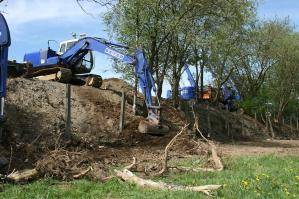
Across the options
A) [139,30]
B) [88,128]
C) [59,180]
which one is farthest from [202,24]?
[59,180]

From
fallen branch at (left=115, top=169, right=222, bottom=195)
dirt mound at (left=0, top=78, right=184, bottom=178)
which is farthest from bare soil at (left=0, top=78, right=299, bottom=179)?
fallen branch at (left=115, top=169, right=222, bottom=195)

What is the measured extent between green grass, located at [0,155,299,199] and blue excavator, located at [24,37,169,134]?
9.12 m

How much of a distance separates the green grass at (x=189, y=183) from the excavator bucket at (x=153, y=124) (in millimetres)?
8667

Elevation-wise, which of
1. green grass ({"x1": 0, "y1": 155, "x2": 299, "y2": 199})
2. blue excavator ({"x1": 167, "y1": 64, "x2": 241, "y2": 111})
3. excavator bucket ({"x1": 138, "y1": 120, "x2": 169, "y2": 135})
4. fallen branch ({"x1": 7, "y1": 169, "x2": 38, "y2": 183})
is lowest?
green grass ({"x1": 0, "y1": 155, "x2": 299, "y2": 199})

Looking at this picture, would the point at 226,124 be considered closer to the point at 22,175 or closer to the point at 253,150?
the point at 253,150

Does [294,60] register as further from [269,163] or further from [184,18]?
[269,163]

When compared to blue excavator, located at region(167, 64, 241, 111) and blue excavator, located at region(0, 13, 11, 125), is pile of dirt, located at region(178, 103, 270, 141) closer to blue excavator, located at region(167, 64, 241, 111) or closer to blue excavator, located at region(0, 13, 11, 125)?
blue excavator, located at region(167, 64, 241, 111)

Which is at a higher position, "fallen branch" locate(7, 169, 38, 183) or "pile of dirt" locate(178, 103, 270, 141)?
"pile of dirt" locate(178, 103, 270, 141)

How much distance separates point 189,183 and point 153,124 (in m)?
10.7

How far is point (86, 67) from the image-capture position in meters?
28.2

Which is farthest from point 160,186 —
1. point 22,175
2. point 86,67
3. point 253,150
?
point 86,67

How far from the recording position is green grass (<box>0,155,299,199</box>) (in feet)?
33.9

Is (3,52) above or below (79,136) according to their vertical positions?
above

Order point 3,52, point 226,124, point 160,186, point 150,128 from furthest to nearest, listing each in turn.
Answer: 1. point 226,124
2. point 150,128
3. point 3,52
4. point 160,186
